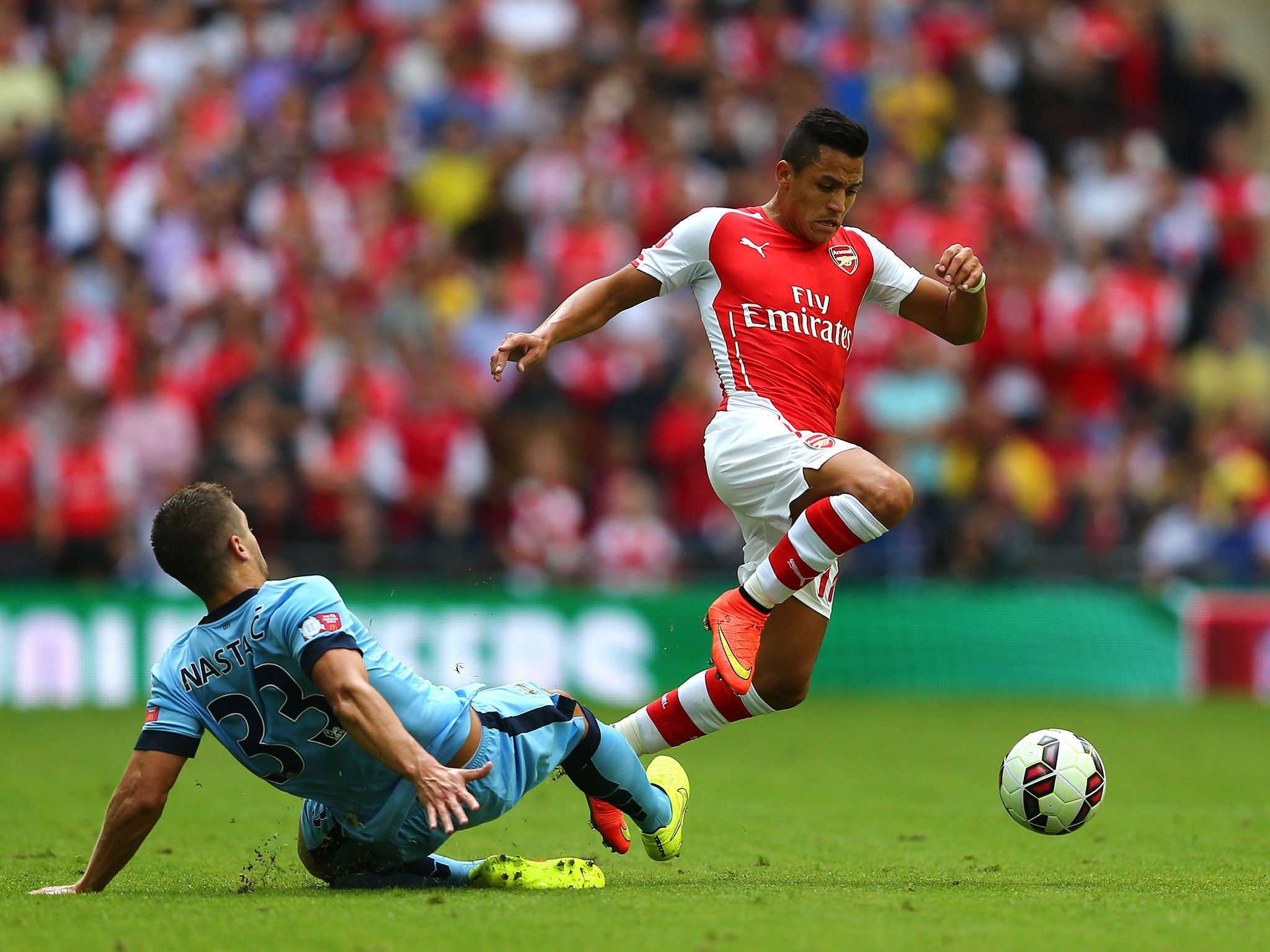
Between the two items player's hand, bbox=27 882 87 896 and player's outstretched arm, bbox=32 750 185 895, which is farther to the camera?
player's hand, bbox=27 882 87 896

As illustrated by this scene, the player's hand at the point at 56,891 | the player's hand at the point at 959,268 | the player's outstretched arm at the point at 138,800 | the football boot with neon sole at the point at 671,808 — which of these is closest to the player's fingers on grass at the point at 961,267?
the player's hand at the point at 959,268

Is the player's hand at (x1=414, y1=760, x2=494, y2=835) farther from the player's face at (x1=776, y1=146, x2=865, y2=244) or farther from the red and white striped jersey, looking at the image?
the player's face at (x1=776, y1=146, x2=865, y2=244)

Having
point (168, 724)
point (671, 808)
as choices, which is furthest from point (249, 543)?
point (671, 808)

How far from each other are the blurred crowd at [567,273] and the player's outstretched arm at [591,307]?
705cm

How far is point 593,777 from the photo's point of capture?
5.87 m

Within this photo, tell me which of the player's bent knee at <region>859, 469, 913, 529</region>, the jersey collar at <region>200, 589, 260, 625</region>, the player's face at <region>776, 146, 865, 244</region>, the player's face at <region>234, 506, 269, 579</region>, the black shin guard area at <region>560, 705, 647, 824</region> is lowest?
the black shin guard area at <region>560, 705, 647, 824</region>

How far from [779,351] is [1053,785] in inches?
82.9

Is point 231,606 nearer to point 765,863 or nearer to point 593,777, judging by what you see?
point 593,777

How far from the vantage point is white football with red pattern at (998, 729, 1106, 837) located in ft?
20.7

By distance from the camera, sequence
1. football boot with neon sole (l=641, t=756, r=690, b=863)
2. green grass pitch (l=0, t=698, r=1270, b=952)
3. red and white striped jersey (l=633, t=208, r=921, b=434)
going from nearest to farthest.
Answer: green grass pitch (l=0, t=698, r=1270, b=952) → football boot with neon sole (l=641, t=756, r=690, b=863) → red and white striped jersey (l=633, t=208, r=921, b=434)

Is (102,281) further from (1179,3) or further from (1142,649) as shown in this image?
(1179,3)

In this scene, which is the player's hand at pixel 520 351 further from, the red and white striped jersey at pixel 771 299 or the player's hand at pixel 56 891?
the player's hand at pixel 56 891

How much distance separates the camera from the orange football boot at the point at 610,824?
6.17 m

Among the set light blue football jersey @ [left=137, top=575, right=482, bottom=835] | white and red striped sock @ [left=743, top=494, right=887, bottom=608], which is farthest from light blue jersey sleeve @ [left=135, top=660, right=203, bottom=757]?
white and red striped sock @ [left=743, top=494, right=887, bottom=608]
